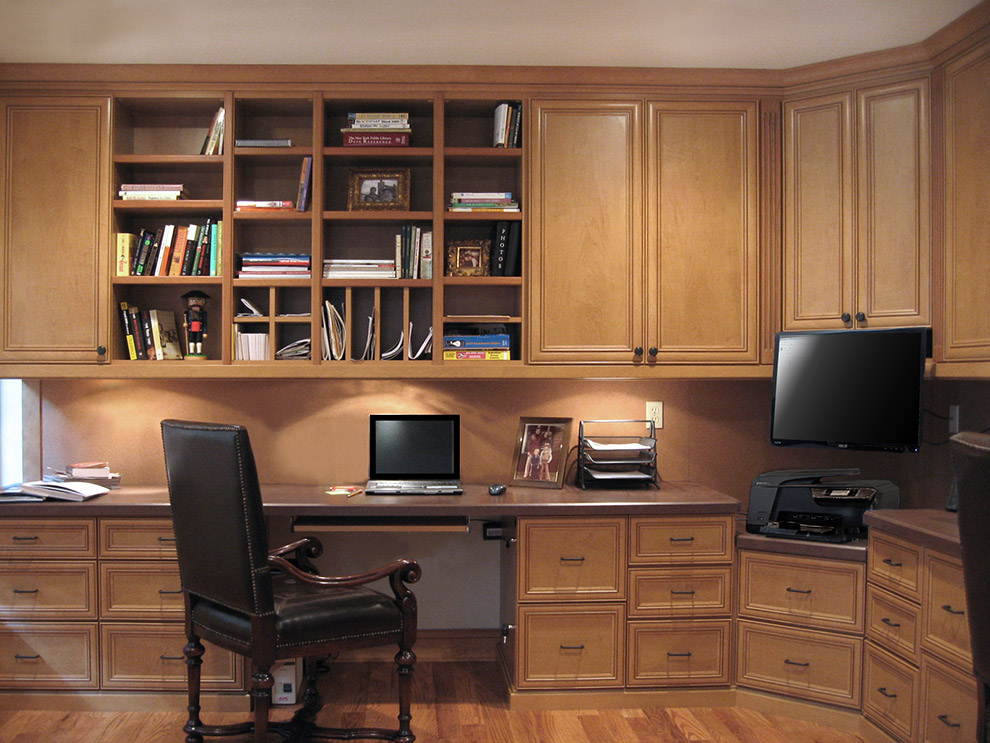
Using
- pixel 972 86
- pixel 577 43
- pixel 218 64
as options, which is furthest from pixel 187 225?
pixel 972 86

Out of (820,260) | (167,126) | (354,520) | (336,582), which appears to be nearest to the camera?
(336,582)

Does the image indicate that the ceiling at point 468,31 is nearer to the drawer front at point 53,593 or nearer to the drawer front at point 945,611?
the drawer front at point 945,611

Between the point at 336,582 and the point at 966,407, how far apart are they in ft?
7.99

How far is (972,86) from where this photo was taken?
2666mm

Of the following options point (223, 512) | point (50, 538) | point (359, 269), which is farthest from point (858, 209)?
point (50, 538)

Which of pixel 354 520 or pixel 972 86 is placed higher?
pixel 972 86

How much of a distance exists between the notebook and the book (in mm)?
1083

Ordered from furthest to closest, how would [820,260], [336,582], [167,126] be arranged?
1. [167,126]
2. [820,260]
3. [336,582]

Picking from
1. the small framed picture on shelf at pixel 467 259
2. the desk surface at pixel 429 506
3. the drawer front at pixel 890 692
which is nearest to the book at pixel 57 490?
the desk surface at pixel 429 506

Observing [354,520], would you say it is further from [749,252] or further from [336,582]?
[749,252]

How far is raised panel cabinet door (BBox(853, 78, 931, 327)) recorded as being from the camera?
9.46 feet

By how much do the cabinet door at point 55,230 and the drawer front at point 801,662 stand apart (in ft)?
9.10

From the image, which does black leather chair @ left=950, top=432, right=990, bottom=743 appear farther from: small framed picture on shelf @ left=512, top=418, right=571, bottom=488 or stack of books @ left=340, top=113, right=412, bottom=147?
stack of books @ left=340, top=113, right=412, bottom=147

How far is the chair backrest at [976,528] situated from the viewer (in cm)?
129
